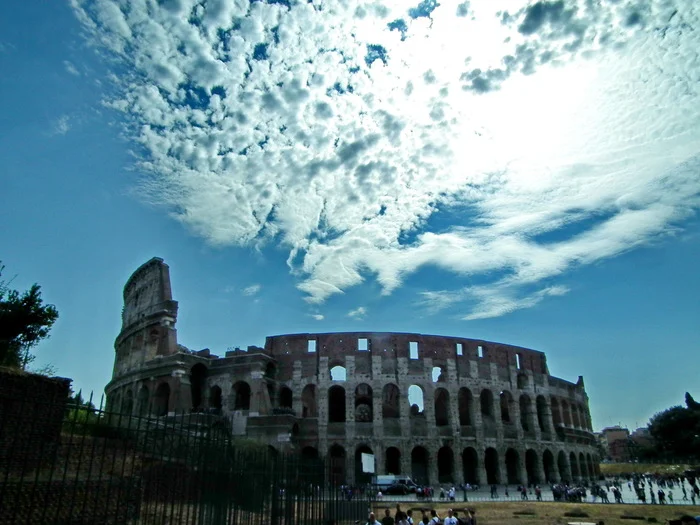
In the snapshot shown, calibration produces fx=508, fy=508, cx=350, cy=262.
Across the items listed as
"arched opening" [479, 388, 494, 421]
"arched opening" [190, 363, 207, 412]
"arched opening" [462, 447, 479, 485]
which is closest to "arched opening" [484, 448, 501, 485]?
"arched opening" [462, 447, 479, 485]

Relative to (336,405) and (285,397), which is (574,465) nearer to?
(336,405)

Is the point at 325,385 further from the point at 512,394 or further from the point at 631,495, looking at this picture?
the point at 631,495

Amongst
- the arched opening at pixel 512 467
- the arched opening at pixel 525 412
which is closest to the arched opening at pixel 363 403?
the arched opening at pixel 512 467

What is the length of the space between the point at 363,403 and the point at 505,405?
11.5 metres

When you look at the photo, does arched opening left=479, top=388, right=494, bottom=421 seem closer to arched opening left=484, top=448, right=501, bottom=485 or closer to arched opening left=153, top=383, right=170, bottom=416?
arched opening left=484, top=448, right=501, bottom=485

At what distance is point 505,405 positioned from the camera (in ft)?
131

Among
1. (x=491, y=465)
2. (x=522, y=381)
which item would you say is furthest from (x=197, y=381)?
(x=522, y=381)

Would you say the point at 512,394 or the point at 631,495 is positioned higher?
the point at 512,394

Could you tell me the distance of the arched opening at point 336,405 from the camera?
36.7 meters

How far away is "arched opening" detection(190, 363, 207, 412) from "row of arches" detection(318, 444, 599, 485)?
7912 millimetres

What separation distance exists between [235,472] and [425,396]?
91.0 ft

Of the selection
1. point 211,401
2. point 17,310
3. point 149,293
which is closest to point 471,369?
point 211,401

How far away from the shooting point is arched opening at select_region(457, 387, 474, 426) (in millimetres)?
36500

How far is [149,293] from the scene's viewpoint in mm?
36344
